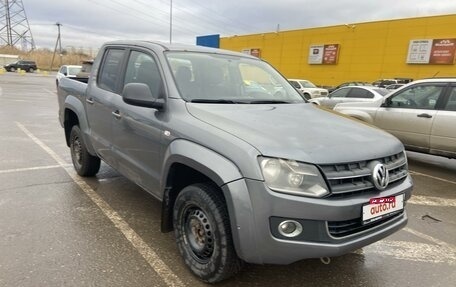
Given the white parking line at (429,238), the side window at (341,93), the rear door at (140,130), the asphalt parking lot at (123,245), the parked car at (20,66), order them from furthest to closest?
the parked car at (20,66) → the side window at (341,93) → the white parking line at (429,238) → the rear door at (140,130) → the asphalt parking lot at (123,245)

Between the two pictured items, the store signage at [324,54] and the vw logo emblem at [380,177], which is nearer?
the vw logo emblem at [380,177]

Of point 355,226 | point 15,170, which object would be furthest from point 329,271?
point 15,170

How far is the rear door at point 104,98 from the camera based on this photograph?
4.35 meters

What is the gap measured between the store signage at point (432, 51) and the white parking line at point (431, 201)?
958 inches

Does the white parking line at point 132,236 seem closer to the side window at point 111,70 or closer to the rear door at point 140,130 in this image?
the rear door at point 140,130

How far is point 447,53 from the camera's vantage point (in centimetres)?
2620

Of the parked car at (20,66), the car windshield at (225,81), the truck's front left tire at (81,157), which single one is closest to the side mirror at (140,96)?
the car windshield at (225,81)

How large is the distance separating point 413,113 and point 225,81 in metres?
4.78

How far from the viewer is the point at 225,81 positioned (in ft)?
12.7

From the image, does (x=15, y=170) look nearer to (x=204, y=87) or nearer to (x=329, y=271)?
(x=204, y=87)

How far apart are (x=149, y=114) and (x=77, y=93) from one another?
221 cm

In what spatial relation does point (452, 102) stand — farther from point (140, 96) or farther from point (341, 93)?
point (341, 93)

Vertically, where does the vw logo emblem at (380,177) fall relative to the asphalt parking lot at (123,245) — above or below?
above

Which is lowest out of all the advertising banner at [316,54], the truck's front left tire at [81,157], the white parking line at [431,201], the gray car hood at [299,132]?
the white parking line at [431,201]
